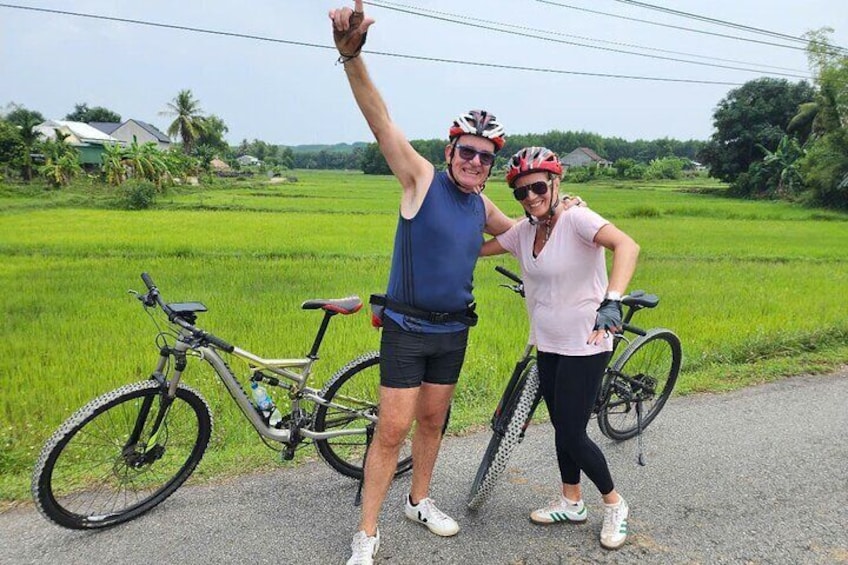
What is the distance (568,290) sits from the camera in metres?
2.54

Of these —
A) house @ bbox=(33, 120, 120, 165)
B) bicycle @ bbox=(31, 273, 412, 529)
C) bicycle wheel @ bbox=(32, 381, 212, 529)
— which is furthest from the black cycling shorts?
house @ bbox=(33, 120, 120, 165)

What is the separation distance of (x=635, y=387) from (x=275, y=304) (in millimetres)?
5052

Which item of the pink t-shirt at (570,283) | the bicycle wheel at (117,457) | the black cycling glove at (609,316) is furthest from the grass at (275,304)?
the black cycling glove at (609,316)

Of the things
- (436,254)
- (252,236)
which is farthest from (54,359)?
(252,236)

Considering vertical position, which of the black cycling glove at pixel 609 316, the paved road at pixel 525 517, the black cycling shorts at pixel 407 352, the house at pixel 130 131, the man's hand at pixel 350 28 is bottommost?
the paved road at pixel 525 517

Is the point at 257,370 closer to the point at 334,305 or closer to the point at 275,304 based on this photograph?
the point at 334,305

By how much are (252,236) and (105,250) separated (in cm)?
374

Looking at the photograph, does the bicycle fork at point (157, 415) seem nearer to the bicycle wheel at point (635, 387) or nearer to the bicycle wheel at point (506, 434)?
the bicycle wheel at point (506, 434)

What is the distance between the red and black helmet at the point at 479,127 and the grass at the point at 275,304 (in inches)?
84.4

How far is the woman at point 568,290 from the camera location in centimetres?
246

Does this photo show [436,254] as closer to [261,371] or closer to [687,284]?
[261,371]

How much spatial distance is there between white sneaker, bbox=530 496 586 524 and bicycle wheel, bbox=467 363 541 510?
0.26 meters

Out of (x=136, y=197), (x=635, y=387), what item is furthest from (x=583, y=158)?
(x=635, y=387)

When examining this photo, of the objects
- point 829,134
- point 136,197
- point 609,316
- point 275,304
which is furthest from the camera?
point 829,134
